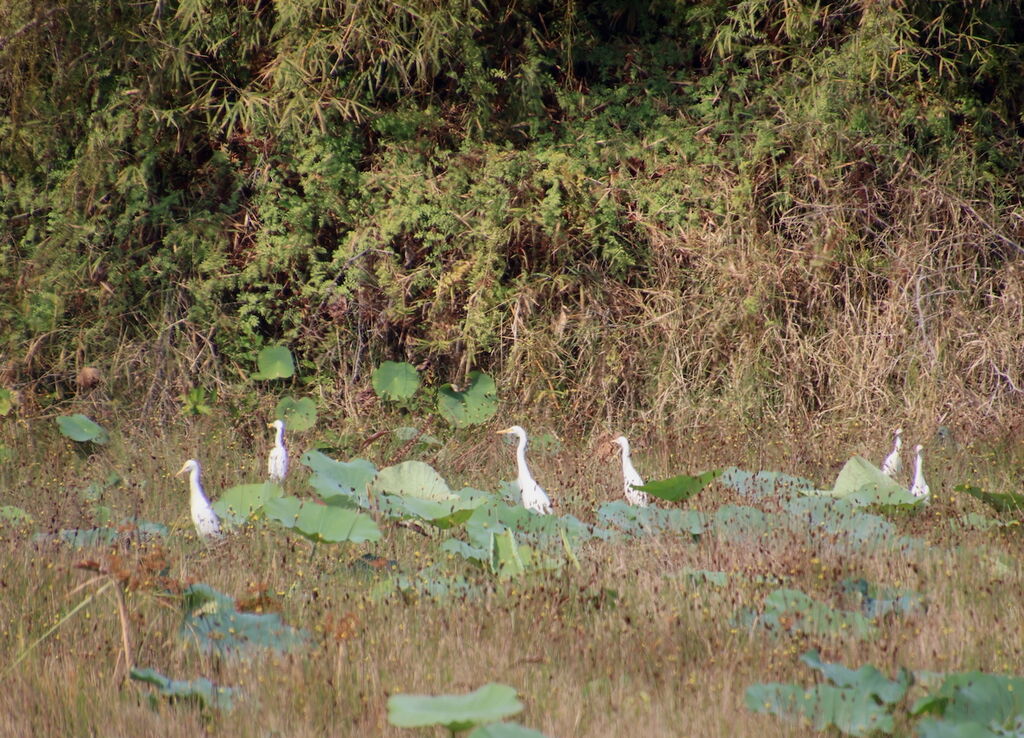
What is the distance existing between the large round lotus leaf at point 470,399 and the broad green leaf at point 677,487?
220cm

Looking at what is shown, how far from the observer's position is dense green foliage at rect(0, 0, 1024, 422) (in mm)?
6559

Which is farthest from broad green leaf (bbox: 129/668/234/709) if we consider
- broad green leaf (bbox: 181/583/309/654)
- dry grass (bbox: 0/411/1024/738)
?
broad green leaf (bbox: 181/583/309/654)

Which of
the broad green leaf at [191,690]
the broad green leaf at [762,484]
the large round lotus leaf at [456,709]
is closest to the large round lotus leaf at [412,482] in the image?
the broad green leaf at [762,484]

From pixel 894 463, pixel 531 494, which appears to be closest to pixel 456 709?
pixel 531 494

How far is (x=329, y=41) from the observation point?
6.58 metres

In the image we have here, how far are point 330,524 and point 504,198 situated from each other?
3.34 m

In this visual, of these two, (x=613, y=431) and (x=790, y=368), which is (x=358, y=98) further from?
(x=790, y=368)

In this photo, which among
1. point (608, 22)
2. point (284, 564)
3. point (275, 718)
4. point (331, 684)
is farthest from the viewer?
point (608, 22)

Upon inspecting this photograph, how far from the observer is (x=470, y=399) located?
6.64m

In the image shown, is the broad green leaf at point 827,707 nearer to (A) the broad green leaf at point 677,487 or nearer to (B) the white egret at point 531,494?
(A) the broad green leaf at point 677,487

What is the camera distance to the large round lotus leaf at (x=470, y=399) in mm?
6613

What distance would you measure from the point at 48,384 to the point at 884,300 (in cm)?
513

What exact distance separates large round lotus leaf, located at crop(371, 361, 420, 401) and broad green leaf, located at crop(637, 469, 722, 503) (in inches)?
97.4

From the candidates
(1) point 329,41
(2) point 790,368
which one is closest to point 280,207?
(1) point 329,41
